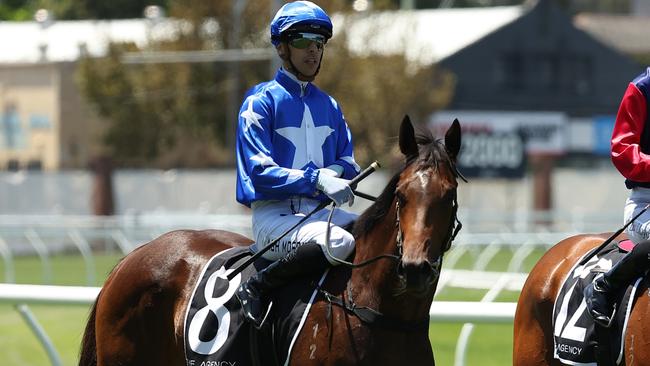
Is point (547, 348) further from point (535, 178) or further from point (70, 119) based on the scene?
point (70, 119)

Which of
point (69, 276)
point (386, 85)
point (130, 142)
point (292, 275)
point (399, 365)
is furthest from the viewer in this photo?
point (130, 142)

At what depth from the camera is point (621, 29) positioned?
53.0 meters

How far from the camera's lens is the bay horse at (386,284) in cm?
518

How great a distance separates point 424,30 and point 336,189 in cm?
4030

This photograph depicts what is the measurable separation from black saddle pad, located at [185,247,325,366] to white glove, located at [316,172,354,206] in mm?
400

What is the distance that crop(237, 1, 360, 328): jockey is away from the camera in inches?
226

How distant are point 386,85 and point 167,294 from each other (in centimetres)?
2913

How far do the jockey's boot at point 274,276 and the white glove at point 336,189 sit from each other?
24 cm

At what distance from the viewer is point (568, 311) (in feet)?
21.9

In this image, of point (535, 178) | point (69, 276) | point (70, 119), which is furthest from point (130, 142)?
point (69, 276)

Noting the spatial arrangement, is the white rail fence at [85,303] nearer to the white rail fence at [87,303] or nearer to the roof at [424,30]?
the white rail fence at [87,303]

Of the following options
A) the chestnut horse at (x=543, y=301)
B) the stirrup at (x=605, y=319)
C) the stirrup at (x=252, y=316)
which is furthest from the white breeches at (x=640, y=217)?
the stirrup at (x=252, y=316)

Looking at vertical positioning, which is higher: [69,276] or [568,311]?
[568,311]

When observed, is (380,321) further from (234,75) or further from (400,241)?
(234,75)
